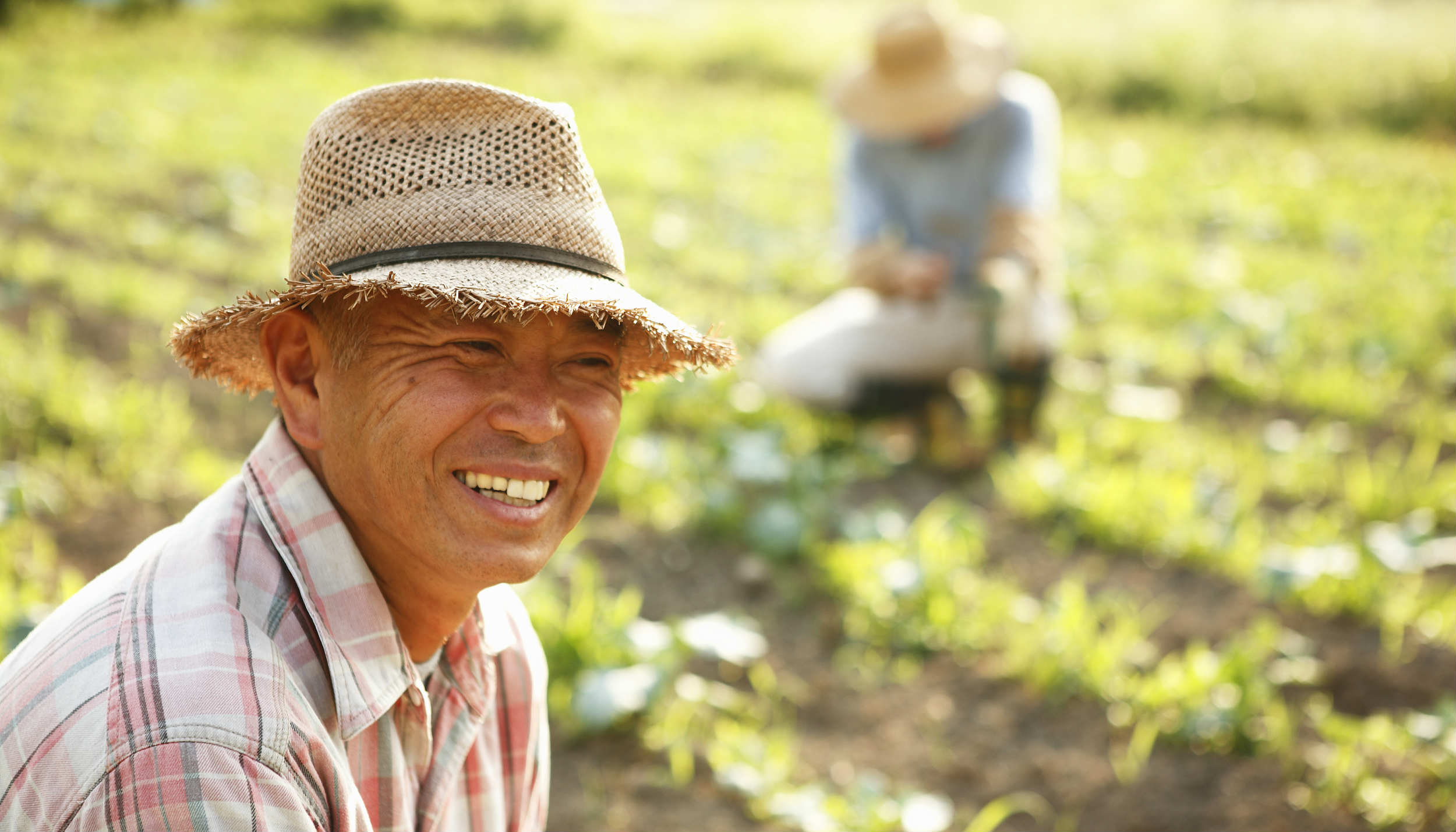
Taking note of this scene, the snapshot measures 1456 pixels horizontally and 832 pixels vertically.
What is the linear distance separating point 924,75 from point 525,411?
347 cm

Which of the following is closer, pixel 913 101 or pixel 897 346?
pixel 913 101

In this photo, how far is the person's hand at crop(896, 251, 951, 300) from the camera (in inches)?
179

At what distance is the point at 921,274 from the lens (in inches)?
179

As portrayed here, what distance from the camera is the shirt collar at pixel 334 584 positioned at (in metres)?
1.30

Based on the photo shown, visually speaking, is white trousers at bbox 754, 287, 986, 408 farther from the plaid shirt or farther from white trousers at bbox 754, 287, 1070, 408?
the plaid shirt

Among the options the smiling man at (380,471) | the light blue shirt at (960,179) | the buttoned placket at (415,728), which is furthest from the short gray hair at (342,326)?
the light blue shirt at (960,179)

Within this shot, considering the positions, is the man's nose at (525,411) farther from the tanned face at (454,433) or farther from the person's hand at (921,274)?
the person's hand at (921,274)

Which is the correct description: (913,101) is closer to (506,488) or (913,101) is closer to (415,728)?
(506,488)

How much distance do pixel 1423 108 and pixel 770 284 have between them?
9111 mm

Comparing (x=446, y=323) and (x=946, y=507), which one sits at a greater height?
(x=446, y=323)

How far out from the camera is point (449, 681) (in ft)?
5.04

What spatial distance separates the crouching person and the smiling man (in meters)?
3.21

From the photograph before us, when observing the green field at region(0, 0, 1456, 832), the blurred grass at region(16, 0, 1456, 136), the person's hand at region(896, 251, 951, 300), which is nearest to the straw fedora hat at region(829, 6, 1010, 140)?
the person's hand at region(896, 251, 951, 300)

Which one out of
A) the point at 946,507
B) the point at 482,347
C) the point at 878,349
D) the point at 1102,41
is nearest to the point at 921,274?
the point at 878,349
